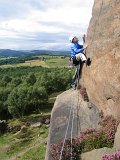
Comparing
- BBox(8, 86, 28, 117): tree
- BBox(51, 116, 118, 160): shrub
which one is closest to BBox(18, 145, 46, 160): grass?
BBox(51, 116, 118, 160): shrub

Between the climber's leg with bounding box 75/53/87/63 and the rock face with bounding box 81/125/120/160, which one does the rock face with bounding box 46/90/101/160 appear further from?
the rock face with bounding box 81/125/120/160

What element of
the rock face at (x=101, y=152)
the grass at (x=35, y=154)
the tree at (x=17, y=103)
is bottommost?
the tree at (x=17, y=103)

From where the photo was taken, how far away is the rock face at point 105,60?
22469mm

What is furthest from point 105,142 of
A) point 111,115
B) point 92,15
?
point 92,15

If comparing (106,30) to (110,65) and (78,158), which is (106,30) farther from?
(78,158)

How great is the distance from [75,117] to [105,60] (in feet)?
14.8

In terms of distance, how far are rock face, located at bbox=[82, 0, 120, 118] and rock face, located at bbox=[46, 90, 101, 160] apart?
73 centimetres

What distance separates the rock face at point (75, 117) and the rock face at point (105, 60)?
0.73 meters

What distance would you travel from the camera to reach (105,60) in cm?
2347

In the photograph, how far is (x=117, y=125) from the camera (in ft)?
69.7

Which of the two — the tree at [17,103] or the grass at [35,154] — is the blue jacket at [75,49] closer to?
the grass at [35,154]

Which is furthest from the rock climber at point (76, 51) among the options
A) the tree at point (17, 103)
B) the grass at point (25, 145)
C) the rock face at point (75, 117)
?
the tree at point (17, 103)

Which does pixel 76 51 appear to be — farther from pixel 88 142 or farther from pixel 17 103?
pixel 17 103

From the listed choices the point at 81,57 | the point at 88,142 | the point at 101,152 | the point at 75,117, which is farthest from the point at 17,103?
the point at 101,152
